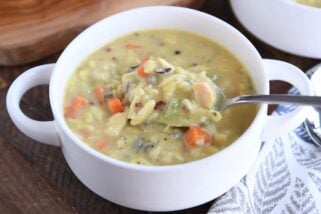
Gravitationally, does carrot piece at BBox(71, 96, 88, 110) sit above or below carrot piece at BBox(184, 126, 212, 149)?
below

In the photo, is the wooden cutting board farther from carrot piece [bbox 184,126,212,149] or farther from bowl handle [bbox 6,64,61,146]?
carrot piece [bbox 184,126,212,149]

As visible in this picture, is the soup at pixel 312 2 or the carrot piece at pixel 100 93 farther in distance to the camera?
the soup at pixel 312 2

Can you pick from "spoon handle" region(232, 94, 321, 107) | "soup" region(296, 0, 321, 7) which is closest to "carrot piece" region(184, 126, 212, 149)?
"spoon handle" region(232, 94, 321, 107)

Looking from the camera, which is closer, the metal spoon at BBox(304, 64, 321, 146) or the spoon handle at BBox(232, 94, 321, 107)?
the spoon handle at BBox(232, 94, 321, 107)

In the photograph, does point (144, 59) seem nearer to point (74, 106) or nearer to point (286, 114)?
point (74, 106)

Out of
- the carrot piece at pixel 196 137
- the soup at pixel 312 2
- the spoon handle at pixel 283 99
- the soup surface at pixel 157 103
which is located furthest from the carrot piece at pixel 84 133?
the soup at pixel 312 2

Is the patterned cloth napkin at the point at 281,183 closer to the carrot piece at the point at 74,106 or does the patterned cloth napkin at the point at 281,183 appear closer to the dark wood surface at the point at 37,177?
the dark wood surface at the point at 37,177

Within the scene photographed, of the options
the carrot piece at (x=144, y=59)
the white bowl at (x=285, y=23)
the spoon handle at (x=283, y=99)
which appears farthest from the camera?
the white bowl at (x=285, y=23)

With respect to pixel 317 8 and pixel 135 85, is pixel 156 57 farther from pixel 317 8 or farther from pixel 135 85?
pixel 317 8
